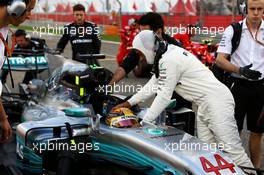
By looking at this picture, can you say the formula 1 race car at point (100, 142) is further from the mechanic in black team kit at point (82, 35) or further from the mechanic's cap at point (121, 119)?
the mechanic in black team kit at point (82, 35)

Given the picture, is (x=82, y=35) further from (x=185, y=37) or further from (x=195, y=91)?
(x=185, y=37)

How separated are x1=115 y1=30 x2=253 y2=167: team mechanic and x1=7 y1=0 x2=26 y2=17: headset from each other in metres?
1.32

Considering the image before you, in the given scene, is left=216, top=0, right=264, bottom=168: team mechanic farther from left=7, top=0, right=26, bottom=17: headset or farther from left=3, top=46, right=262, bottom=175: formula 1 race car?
left=7, top=0, right=26, bottom=17: headset

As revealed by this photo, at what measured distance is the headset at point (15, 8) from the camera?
7.61ft

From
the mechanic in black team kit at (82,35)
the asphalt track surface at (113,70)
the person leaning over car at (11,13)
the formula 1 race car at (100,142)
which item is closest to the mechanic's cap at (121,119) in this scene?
the formula 1 race car at (100,142)

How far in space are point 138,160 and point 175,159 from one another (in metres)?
0.27

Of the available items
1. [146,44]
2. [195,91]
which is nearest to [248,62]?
[195,91]

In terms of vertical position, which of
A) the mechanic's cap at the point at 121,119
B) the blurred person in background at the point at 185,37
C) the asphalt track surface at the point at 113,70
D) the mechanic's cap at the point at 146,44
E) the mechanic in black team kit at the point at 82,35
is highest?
the mechanic's cap at the point at 146,44

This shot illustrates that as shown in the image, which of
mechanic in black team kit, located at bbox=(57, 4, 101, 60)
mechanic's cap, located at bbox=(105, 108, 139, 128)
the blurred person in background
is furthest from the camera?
the blurred person in background

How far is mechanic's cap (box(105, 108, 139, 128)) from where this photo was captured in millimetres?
3207

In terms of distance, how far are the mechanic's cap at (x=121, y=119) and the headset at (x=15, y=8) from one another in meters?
1.11

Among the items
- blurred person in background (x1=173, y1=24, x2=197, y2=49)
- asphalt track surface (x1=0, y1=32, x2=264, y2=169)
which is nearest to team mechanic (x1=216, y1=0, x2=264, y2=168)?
asphalt track surface (x1=0, y1=32, x2=264, y2=169)

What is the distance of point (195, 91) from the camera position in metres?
3.63

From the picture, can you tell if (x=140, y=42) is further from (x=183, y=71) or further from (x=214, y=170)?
(x=214, y=170)
